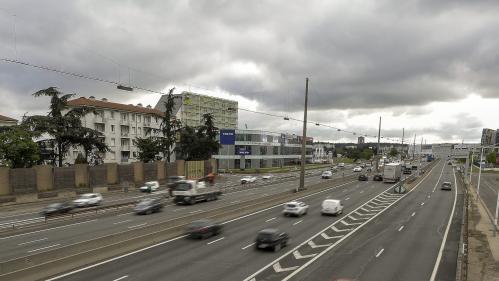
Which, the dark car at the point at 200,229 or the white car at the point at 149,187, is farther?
the white car at the point at 149,187

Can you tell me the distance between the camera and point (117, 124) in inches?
3907

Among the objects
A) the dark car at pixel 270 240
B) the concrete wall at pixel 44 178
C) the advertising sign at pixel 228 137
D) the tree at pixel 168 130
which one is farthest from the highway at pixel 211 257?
the tree at pixel 168 130

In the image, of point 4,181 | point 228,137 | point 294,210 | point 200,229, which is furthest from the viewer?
point 228,137

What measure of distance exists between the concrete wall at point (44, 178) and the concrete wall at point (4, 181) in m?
4.03

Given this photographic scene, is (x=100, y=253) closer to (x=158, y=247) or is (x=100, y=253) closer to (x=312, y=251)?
(x=158, y=247)

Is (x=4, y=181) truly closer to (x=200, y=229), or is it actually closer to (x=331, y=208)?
(x=200, y=229)

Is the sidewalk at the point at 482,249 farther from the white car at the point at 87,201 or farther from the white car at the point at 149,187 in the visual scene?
the white car at the point at 149,187

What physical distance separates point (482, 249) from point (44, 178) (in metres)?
51.8

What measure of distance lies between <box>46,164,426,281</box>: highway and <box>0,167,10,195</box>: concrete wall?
31.5m

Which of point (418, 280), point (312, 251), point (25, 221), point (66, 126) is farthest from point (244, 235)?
point (66, 126)

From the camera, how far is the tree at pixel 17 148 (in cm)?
5503

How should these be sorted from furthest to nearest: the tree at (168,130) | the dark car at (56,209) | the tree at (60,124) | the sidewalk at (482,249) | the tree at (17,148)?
the tree at (168,130) < the tree at (60,124) < the tree at (17,148) < the dark car at (56,209) < the sidewalk at (482,249)

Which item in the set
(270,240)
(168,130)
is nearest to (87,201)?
(270,240)

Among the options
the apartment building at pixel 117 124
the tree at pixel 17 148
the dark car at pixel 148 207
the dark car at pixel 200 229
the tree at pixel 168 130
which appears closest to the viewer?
the dark car at pixel 200 229
